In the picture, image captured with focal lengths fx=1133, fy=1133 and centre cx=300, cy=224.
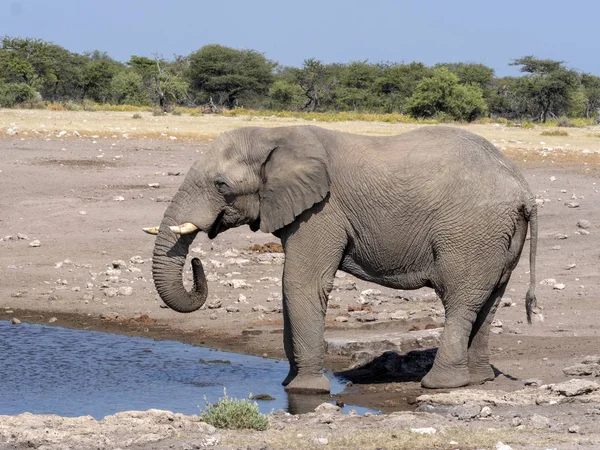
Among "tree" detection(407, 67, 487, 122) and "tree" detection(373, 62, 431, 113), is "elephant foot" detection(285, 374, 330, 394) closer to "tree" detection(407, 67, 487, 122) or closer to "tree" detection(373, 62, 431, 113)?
"tree" detection(407, 67, 487, 122)

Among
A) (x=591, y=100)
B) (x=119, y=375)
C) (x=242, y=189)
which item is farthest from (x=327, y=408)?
(x=591, y=100)

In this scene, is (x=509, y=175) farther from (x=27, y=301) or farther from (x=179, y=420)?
(x=27, y=301)

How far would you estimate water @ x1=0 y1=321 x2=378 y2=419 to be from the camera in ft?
31.2

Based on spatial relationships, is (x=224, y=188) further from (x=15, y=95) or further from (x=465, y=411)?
(x=15, y=95)

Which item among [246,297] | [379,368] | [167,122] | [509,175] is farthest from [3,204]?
[167,122]

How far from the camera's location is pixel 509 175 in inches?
374

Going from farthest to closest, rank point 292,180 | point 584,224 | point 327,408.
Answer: point 584,224 < point 292,180 < point 327,408

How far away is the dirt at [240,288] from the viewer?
427 inches

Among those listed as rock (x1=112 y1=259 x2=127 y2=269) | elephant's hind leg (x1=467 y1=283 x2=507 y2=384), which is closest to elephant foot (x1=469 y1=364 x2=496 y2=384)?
elephant's hind leg (x1=467 y1=283 x2=507 y2=384)

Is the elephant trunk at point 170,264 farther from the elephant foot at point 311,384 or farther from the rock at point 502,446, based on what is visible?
the rock at point 502,446

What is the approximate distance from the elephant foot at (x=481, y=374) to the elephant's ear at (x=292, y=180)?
2.06 m

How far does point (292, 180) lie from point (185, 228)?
0.99 m

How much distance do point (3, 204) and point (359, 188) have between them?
11.4m

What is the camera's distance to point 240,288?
14.2 metres
